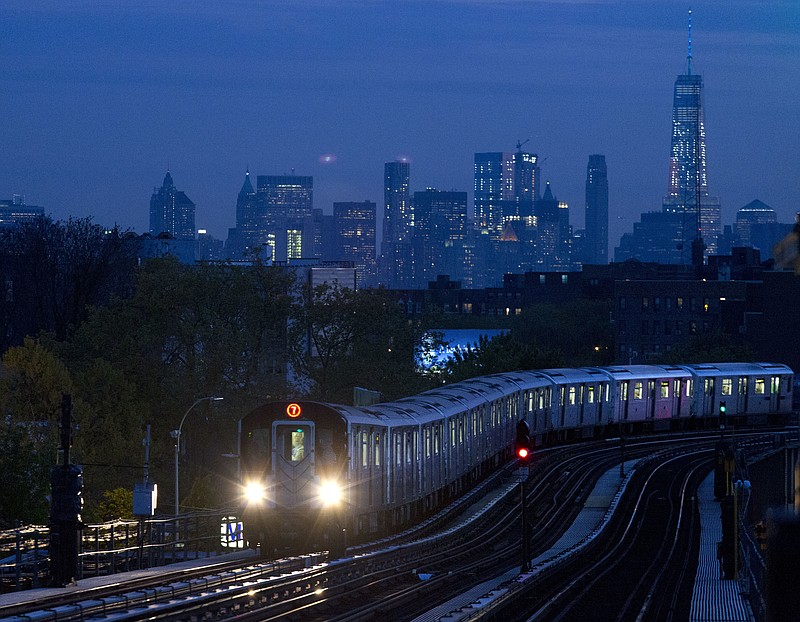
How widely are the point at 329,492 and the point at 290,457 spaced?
1.24m

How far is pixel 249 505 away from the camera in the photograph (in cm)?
3422

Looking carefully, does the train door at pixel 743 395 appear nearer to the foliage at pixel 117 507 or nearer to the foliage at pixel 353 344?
the foliage at pixel 353 344

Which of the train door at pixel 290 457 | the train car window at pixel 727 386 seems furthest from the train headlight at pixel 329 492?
the train car window at pixel 727 386

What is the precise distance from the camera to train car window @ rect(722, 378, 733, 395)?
8569 centimetres

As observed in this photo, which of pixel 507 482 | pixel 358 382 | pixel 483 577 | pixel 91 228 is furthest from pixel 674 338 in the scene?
pixel 483 577

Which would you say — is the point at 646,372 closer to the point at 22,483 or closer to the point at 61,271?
the point at 22,483

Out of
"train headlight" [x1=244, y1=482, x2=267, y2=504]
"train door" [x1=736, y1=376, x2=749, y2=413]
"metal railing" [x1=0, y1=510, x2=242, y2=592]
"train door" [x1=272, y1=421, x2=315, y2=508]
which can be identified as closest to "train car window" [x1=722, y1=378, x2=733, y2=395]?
"train door" [x1=736, y1=376, x2=749, y2=413]

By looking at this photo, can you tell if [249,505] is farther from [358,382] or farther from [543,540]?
[358,382]

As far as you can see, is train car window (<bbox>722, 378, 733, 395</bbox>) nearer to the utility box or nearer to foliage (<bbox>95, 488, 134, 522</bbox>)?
foliage (<bbox>95, 488, 134, 522</bbox>)

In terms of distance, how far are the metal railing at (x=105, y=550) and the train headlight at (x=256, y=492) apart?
1.60 metres

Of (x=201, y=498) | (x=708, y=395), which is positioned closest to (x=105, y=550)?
(x=201, y=498)

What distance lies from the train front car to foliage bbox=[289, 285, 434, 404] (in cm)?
5472

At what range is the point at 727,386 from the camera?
86.1 meters

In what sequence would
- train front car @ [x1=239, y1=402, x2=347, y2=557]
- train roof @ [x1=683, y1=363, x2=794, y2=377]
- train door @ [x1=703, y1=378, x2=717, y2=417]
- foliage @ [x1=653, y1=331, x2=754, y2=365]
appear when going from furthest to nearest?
foliage @ [x1=653, y1=331, x2=754, y2=365]
train roof @ [x1=683, y1=363, x2=794, y2=377]
train door @ [x1=703, y1=378, x2=717, y2=417]
train front car @ [x1=239, y1=402, x2=347, y2=557]
